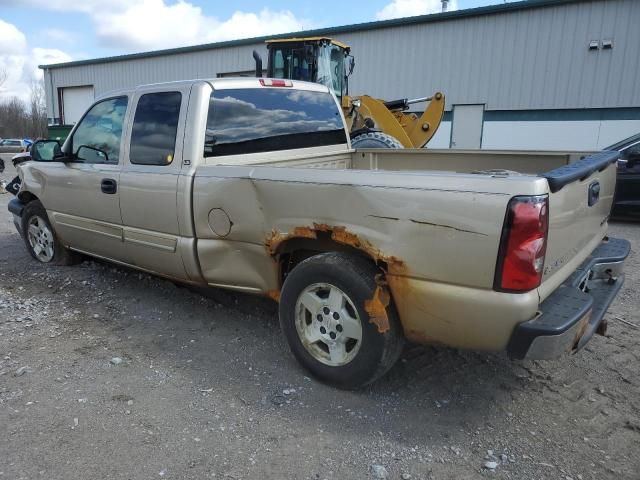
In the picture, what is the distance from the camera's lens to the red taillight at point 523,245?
2.27 m

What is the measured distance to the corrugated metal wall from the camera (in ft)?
52.1

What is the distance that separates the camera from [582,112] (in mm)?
16531

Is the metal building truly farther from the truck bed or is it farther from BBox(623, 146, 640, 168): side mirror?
the truck bed

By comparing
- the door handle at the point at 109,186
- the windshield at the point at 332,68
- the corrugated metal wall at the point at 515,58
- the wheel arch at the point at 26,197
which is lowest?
the wheel arch at the point at 26,197

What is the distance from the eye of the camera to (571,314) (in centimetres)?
248

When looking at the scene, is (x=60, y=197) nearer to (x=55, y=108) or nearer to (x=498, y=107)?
(x=498, y=107)

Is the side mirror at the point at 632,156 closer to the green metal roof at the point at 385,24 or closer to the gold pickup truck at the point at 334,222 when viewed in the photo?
the gold pickup truck at the point at 334,222

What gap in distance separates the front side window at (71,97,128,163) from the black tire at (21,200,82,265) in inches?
40.8

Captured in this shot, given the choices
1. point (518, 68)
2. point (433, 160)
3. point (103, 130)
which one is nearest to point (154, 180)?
point (103, 130)

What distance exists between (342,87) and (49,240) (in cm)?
811

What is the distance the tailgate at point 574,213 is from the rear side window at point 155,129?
2.62 m

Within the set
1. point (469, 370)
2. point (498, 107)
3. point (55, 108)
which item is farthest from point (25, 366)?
point (55, 108)

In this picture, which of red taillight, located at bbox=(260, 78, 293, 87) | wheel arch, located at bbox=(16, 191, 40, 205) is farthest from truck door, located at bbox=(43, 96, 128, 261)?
red taillight, located at bbox=(260, 78, 293, 87)

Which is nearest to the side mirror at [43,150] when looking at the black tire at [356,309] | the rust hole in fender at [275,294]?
the rust hole in fender at [275,294]
